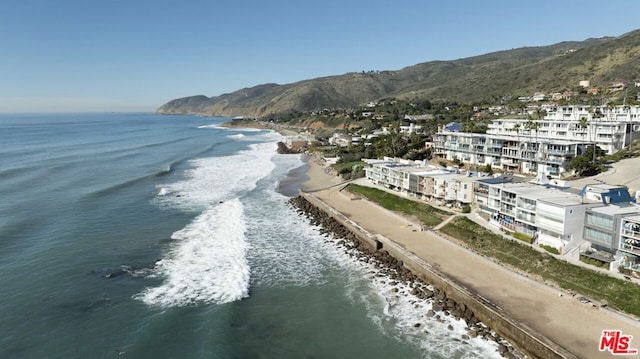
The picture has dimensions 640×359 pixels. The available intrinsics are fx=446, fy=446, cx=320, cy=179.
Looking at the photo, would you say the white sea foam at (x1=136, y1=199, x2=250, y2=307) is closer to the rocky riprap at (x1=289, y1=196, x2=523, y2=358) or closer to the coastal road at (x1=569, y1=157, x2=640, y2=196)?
the rocky riprap at (x1=289, y1=196, x2=523, y2=358)

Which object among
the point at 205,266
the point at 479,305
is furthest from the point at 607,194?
the point at 205,266

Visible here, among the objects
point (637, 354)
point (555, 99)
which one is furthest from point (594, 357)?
point (555, 99)

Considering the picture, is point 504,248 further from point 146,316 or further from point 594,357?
point 146,316

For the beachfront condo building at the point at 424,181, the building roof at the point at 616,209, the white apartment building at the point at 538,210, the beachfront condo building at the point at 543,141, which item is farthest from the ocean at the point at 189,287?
the beachfront condo building at the point at 543,141

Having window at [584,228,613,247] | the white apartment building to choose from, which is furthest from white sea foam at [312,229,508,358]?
window at [584,228,613,247]

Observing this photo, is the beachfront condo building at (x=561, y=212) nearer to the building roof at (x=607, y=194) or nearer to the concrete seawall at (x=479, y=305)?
the building roof at (x=607, y=194)
